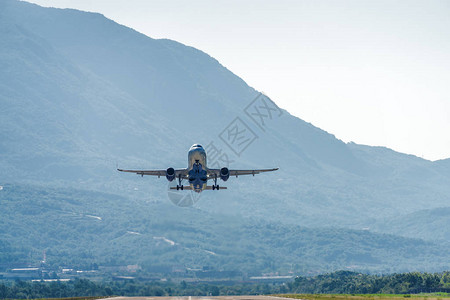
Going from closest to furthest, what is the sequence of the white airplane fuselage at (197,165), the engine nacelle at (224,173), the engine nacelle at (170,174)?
the white airplane fuselage at (197,165) → the engine nacelle at (170,174) → the engine nacelle at (224,173)

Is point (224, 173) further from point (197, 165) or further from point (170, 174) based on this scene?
point (170, 174)

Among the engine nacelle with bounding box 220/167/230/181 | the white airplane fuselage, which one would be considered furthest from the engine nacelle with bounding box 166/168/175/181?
the engine nacelle with bounding box 220/167/230/181

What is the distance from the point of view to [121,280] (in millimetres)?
197000

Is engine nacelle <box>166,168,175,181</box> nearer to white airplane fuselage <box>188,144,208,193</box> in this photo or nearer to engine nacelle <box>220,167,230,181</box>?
white airplane fuselage <box>188,144,208,193</box>

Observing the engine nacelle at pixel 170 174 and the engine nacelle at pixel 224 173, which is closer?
the engine nacelle at pixel 170 174

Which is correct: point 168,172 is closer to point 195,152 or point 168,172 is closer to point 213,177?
point 195,152

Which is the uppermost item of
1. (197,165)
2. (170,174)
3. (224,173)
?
(197,165)

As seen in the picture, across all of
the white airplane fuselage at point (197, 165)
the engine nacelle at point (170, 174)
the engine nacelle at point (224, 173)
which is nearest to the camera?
the white airplane fuselage at point (197, 165)

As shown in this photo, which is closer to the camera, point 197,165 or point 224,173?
point 197,165

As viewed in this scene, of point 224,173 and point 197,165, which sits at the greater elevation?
point 197,165

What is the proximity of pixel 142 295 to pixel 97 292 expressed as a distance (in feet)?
75.9

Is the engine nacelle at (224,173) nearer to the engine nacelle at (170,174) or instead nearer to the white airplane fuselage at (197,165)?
the white airplane fuselage at (197,165)

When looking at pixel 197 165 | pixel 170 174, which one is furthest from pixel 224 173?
pixel 170 174

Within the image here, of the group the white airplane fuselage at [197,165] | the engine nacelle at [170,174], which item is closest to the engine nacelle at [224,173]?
the white airplane fuselage at [197,165]
